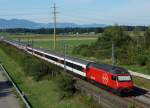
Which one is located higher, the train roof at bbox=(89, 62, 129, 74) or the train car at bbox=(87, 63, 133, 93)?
the train roof at bbox=(89, 62, 129, 74)

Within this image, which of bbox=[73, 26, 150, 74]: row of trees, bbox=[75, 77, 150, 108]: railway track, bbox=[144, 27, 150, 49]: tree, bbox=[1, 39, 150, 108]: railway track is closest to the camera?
bbox=[75, 77, 150, 108]: railway track

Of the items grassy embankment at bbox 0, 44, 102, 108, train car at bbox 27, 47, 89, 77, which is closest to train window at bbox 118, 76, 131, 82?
grassy embankment at bbox 0, 44, 102, 108

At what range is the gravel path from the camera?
29730 mm

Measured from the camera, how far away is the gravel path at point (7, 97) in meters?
29.7

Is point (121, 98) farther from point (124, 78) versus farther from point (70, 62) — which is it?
point (70, 62)

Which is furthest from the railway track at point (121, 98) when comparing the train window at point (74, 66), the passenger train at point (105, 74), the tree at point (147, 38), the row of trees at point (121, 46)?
the tree at point (147, 38)

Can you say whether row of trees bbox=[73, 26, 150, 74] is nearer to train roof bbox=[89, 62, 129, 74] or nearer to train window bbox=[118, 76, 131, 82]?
train roof bbox=[89, 62, 129, 74]

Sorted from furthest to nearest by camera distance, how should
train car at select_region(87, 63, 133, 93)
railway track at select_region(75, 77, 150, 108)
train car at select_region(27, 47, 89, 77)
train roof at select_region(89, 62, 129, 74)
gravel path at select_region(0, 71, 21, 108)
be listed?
train car at select_region(27, 47, 89, 77)
train roof at select_region(89, 62, 129, 74)
train car at select_region(87, 63, 133, 93)
gravel path at select_region(0, 71, 21, 108)
railway track at select_region(75, 77, 150, 108)

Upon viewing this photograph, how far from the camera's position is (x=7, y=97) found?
33.8 m

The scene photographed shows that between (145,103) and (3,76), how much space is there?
85.5 ft

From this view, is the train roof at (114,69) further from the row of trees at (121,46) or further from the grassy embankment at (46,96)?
the row of trees at (121,46)

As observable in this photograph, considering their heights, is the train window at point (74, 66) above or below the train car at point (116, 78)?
below

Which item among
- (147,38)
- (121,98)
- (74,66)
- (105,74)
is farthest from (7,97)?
(147,38)

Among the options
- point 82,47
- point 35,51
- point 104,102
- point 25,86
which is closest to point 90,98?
point 104,102
